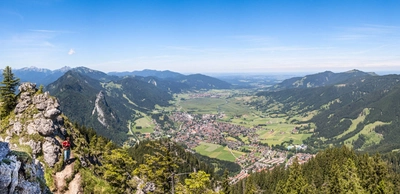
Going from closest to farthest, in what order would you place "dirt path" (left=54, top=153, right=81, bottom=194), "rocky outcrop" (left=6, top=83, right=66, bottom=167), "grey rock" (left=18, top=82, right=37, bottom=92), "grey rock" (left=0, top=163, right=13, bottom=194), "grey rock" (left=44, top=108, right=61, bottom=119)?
"grey rock" (left=0, top=163, right=13, bottom=194) → "dirt path" (left=54, top=153, right=81, bottom=194) → "rocky outcrop" (left=6, top=83, right=66, bottom=167) → "grey rock" (left=44, top=108, right=61, bottom=119) → "grey rock" (left=18, top=82, right=37, bottom=92)

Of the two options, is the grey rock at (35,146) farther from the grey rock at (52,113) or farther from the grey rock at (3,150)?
the grey rock at (3,150)

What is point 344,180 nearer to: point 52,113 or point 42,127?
point 52,113

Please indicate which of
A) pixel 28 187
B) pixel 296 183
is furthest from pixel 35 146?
pixel 296 183

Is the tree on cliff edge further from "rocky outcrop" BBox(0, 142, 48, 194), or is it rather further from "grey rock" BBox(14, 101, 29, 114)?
"rocky outcrop" BBox(0, 142, 48, 194)

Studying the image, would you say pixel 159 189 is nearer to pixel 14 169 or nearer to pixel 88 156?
pixel 14 169

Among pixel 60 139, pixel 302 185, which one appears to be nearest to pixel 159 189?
pixel 60 139

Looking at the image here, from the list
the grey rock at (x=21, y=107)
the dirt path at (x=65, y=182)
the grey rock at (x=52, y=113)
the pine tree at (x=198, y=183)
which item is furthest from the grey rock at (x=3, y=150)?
the grey rock at (x=21, y=107)

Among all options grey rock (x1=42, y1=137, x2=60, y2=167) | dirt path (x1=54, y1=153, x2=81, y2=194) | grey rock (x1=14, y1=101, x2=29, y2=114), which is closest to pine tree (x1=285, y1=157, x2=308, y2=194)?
dirt path (x1=54, y1=153, x2=81, y2=194)
